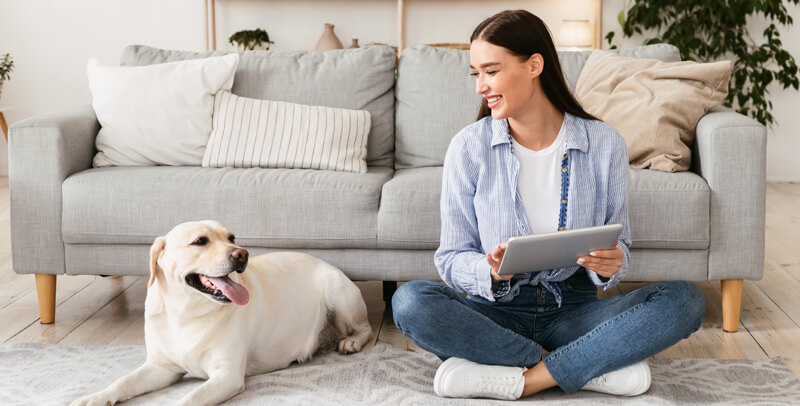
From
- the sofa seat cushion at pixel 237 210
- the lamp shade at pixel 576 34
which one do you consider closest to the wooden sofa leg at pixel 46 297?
the sofa seat cushion at pixel 237 210

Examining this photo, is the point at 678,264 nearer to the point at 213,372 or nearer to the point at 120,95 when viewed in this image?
the point at 213,372

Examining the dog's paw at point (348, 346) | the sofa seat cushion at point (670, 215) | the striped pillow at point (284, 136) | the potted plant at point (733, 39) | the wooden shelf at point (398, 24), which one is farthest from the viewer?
the wooden shelf at point (398, 24)

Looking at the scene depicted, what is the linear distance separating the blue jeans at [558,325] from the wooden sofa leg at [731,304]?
65 cm

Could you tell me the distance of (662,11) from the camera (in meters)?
4.97

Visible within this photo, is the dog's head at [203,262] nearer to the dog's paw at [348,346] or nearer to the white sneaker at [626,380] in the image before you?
the dog's paw at [348,346]

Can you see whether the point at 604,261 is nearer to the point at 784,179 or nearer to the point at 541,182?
the point at 541,182

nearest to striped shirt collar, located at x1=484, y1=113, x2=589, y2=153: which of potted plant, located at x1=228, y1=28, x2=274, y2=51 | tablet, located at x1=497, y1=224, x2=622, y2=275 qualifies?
tablet, located at x1=497, y1=224, x2=622, y2=275

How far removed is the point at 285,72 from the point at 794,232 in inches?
92.6

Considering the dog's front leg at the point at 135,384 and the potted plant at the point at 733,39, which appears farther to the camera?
the potted plant at the point at 733,39

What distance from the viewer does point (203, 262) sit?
1801 mm

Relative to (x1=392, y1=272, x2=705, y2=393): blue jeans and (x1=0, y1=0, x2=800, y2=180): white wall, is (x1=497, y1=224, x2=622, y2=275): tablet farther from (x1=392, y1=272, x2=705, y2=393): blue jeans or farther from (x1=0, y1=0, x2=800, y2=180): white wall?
(x1=0, y1=0, x2=800, y2=180): white wall

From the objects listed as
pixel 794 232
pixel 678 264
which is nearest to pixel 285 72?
pixel 678 264

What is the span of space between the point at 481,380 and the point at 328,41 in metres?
3.35

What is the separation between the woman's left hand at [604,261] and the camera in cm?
169
